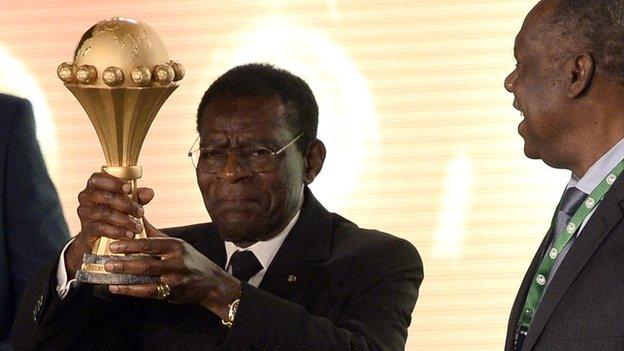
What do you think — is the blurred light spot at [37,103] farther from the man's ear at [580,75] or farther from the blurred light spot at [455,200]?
the man's ear at [580,75]

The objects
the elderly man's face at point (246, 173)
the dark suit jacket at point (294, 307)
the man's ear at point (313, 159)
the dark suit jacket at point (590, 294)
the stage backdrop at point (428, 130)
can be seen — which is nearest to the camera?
→ the dark suit jacket at point (590, 294)

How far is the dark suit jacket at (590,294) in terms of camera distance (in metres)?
2.11

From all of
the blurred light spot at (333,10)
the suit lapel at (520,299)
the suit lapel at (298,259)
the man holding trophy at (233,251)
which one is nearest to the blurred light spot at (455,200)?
the blurred light spot at (333,10)

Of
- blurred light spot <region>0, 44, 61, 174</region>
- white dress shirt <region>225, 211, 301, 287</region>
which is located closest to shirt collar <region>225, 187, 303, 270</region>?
white dress shirt <region>225, 211, 301, 287</region>

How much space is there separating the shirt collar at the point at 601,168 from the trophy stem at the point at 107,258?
71cm

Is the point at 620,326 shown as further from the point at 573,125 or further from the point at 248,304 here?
the point at 248,304

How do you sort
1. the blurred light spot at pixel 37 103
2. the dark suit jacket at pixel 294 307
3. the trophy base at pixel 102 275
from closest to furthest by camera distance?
the trophy base at pixel 102 275 → the dark suit jacket at pixel 294 307 → the blurred light spot at pixel 37 103

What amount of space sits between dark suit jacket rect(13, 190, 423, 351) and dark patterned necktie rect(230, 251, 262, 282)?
0.13 ft

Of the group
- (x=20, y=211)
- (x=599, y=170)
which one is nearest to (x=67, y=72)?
(x=20, y=211)

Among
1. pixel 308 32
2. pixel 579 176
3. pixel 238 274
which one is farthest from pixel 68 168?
pixel 579 176

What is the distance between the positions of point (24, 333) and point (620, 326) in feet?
3.73

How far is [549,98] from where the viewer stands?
7.34ft

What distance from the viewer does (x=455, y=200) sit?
4371 millimetres

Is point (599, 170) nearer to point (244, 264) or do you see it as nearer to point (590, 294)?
point (590, 294)
